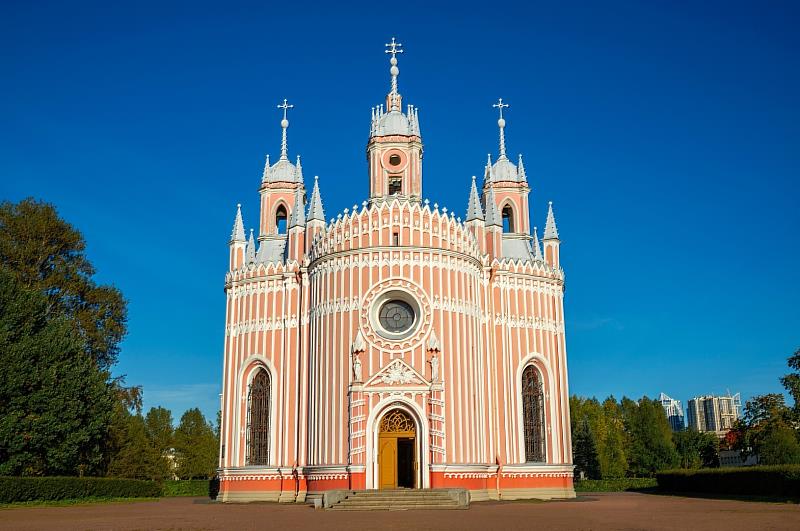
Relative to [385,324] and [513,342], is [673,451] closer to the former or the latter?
[513,342]

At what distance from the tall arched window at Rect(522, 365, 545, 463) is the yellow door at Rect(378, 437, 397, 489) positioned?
932cm

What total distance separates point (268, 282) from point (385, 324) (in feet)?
30.6

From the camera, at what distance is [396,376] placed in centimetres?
3994

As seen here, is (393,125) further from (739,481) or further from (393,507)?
(739,481)

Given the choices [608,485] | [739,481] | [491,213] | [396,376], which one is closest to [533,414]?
[396,376]

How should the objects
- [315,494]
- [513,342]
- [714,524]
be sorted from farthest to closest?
[513,342]
[315,494]
[714,524]

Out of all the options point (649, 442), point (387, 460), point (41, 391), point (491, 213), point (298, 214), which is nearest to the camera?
point (387, 460)

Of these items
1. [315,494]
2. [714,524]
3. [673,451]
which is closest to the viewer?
[714,524]

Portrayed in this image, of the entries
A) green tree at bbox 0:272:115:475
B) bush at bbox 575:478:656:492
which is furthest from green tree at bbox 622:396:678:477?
green tree at bbox 0:272:115:475

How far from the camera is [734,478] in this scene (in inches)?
1751

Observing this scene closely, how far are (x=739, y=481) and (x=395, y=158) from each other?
28.2m

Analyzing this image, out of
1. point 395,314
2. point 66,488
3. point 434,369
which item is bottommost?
point 66,488

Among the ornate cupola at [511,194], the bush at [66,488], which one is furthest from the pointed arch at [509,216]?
the bush at [66,488]

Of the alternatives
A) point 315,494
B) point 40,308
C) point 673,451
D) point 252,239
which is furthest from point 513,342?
point 673,451
